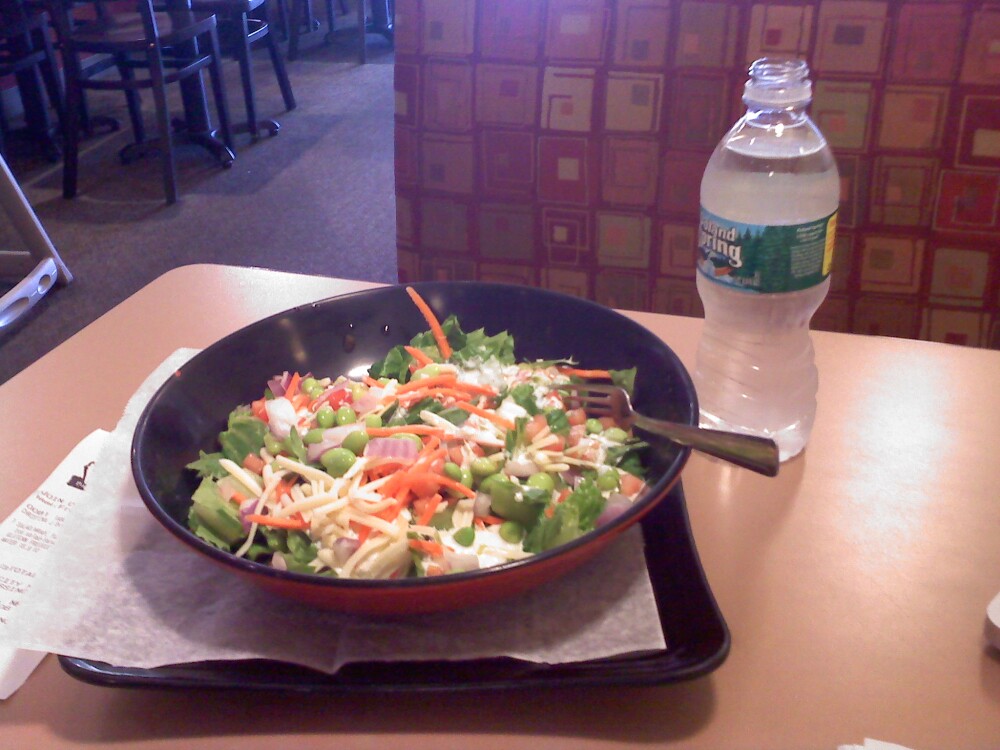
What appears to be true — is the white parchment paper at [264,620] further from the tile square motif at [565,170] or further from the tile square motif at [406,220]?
the tile square motif at [406,220]

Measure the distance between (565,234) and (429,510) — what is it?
96cm

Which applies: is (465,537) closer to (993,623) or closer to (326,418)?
(326,418)

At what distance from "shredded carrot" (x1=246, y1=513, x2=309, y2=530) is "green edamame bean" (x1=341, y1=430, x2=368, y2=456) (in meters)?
0.10

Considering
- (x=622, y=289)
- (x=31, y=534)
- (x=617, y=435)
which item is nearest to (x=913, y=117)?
(x=622, y=289)

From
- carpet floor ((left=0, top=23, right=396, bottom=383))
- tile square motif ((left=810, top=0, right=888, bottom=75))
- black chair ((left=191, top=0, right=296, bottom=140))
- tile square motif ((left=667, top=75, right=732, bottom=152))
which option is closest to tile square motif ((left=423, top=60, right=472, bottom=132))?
tile square motif ((left=667, top=75, right=732, bottom=152))

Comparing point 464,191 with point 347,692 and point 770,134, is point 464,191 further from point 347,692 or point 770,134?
point 347,692

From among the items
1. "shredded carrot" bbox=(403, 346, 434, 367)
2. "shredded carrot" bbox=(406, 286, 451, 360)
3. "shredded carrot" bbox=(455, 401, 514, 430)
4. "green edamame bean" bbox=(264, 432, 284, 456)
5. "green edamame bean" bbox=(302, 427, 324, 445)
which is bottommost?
"green edamame bean" bbox=(264, 432, 284, 456)

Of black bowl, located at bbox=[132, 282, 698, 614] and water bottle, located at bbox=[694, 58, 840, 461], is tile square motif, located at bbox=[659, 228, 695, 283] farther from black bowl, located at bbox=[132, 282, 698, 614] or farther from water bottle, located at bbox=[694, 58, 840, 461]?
black bowl, located at bbox=[132, 282, 698, 614]

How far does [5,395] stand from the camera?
3.54 ft

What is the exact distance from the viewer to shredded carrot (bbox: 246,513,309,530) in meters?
0.73

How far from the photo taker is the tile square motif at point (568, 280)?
1.65 m

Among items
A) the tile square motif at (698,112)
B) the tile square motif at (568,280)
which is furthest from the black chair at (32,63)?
the tile square motif at (698,112)

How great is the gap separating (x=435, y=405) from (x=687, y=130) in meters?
0.84

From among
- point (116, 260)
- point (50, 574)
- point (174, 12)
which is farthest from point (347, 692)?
point (174, 12)
